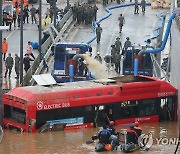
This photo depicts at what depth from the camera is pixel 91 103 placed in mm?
32562

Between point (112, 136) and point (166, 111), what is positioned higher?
point (112, 136)

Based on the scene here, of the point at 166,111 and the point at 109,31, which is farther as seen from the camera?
the point at 109,31

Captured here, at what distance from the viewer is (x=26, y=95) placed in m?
31.8

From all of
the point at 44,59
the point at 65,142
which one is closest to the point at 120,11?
the point at 44,59

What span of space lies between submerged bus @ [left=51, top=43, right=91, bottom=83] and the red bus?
656 cm

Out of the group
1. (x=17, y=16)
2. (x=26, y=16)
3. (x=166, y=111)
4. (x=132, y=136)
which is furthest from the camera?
(x=26, y=16)

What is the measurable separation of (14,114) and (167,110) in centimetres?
614

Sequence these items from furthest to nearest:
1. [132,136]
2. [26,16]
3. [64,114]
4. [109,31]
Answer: [26,16] → [109,31] → [64,114] → [132,136]

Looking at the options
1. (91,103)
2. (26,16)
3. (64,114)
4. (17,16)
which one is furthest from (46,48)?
(64,114)

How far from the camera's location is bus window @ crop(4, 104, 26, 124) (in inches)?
1246

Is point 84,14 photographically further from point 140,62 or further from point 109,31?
point 140,62

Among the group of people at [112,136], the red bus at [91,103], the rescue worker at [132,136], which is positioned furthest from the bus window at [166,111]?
the rescue worker at [132,136]

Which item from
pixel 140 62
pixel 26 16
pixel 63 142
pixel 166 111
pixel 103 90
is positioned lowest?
pixel 63 142

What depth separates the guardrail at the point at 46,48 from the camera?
39.8 m
